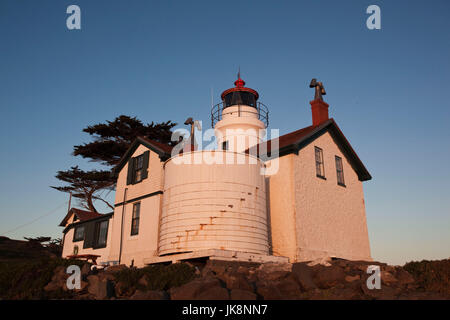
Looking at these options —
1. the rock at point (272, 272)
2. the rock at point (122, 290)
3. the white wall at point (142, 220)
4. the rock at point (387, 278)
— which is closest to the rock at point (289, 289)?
the rock at point (272, 272)

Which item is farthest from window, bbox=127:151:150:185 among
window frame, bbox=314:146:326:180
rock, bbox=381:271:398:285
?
rock, bbox=381:271:398:285

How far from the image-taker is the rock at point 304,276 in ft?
29.9

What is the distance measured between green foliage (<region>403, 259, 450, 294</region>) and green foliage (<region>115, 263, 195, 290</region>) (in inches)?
238

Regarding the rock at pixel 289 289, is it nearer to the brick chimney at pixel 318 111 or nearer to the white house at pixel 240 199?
the white house at pixel 240 199

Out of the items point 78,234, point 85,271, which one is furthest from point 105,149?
point 85,271

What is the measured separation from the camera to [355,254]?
710 inches

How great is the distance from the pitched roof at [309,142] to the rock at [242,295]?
907 centimetres

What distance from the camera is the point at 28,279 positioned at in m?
10.1

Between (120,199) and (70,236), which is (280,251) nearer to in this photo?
(120,199)

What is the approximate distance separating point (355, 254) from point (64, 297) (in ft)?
44.5

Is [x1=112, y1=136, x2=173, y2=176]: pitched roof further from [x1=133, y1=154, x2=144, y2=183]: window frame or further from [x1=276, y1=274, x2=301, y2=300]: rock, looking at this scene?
[x1=276, y1=274, x2=301, y2=300]: rock

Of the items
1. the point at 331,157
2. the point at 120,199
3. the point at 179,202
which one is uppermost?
the point at 331,157

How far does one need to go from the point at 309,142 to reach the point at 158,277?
34.3 feet
